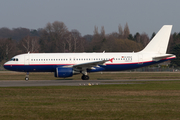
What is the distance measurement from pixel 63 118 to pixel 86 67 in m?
23.6

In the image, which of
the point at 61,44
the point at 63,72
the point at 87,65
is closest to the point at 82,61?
the point at 87,65

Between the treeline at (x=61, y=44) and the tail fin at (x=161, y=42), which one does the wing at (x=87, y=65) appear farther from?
the treeline at (x=61, y=44)

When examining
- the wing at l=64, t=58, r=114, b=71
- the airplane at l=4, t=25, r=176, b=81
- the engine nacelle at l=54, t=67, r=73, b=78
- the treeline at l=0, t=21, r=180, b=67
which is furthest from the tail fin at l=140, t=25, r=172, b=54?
the treeline at l=0, t=21, r=180, b=67

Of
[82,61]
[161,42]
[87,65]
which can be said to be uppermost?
[161,42]

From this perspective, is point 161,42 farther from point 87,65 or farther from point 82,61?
point 82,61

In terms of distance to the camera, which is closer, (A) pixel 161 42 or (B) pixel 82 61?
(B) pixel 82 61

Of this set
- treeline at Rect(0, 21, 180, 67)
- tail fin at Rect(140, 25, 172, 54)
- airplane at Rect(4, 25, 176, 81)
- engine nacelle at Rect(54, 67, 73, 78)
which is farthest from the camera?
treeline at Rect(0, 21, 180, 67)

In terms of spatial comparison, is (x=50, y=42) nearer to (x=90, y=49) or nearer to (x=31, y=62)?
(x=90, y=49)

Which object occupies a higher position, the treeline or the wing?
the treeline

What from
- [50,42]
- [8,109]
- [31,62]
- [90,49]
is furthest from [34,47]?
[8,109]

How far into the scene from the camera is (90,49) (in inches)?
3602

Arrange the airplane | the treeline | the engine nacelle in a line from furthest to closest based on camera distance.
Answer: the treeline → the airplane → the engine nacelle

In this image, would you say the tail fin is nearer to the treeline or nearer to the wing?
the wing

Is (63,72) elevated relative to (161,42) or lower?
lower
